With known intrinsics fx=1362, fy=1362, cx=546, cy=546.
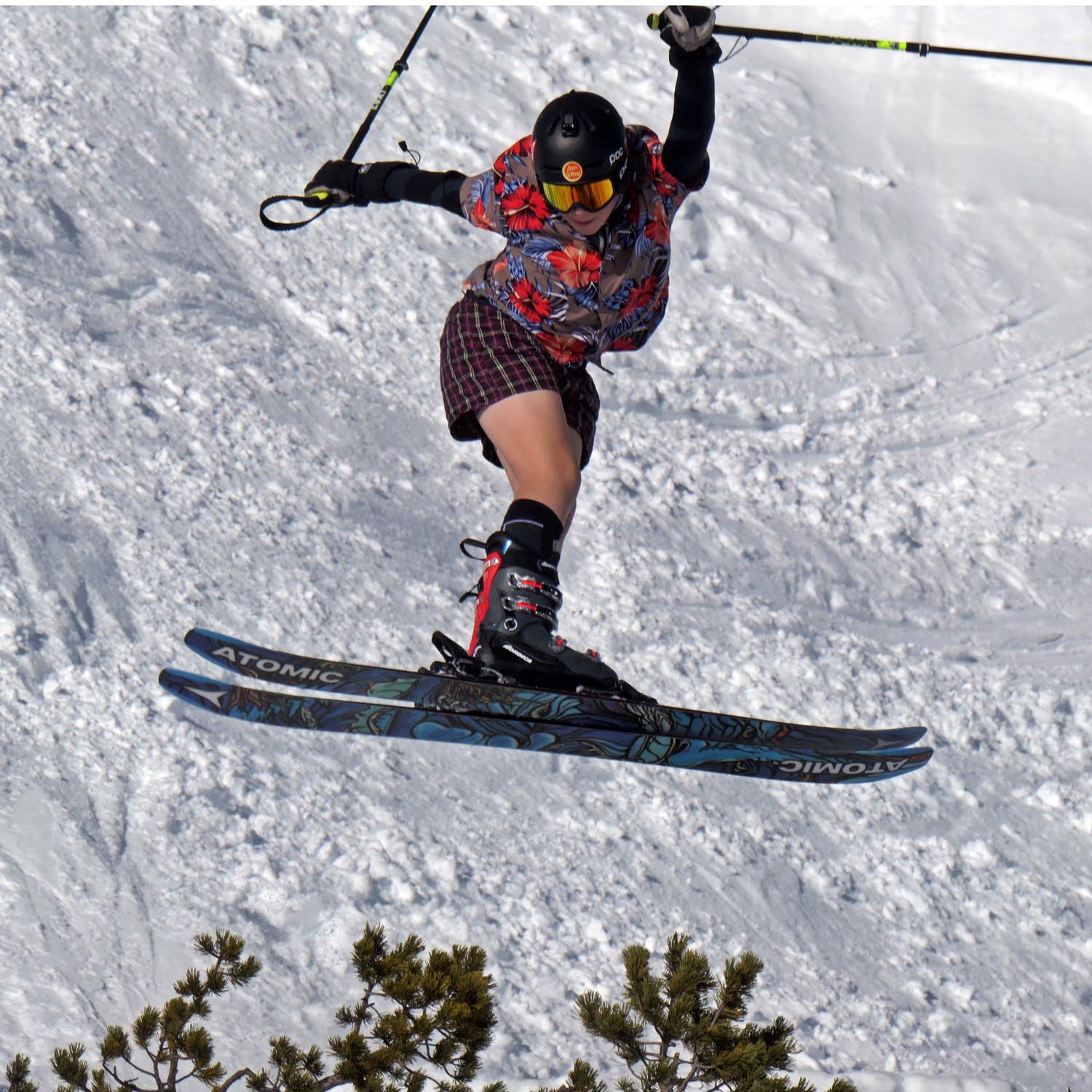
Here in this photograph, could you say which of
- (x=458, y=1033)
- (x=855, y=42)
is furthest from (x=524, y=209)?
(x=458, y=1033)

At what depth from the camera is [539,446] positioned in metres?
4.34

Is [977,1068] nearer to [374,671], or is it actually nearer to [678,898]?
[678,898]

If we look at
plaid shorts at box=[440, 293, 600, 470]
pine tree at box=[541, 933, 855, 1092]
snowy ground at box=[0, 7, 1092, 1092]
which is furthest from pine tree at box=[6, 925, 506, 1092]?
snowy ground at box=[0, 7, 1092, 1092]

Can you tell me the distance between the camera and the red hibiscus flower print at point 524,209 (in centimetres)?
437

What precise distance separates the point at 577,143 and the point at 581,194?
16 cm

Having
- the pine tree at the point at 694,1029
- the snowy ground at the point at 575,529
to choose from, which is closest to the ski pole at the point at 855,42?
the pine tree at the point at 694,1029

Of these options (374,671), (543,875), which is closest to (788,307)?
(543,875)

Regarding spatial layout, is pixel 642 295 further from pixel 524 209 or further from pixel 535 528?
pixel 535 528

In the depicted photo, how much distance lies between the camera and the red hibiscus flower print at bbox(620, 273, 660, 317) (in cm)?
447

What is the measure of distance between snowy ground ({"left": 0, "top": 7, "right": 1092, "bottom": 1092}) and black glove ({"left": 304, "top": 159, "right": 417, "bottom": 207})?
3.30 metres

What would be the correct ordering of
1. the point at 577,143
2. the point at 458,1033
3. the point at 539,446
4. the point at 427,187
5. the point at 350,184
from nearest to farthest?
the point at 458,1033
the point at 577,143
the point at 539,446
the point at 427,187
the point at 350,184

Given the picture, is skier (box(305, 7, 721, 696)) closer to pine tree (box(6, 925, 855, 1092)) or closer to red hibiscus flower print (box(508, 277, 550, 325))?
red hibiscus flower print (box(508, 277, 550, 325))

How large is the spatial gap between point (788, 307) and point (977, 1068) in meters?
6.27

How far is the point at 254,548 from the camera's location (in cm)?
833
